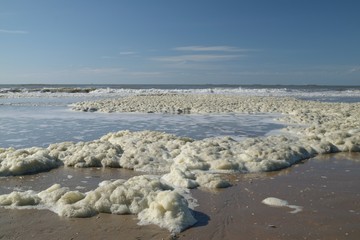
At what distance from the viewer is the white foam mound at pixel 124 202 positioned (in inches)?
211

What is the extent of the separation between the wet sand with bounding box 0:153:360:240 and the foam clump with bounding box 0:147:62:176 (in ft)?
4.32

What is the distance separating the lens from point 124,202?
5887 millimetres

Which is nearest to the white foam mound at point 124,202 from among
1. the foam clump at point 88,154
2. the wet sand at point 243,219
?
the wet sand at point 243,219

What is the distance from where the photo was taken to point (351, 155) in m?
10.2

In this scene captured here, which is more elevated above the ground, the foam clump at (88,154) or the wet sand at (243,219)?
the foam clump at (88,154)

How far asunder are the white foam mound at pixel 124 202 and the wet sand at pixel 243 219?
14 cm

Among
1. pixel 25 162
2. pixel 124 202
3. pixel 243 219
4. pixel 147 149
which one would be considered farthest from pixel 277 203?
pixel 25 162

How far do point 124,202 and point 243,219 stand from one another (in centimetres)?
182

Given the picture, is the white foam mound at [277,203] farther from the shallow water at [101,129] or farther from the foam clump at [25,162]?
the shallow water at [101,129]

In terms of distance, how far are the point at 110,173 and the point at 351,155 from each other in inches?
249

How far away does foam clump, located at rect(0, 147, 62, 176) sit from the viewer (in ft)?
26.8

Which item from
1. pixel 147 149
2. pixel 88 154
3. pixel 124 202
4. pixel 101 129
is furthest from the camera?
pixel 101 129

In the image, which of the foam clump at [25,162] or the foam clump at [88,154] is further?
the foam clump at [88,154]

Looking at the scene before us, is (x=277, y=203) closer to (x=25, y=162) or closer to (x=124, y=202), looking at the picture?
(x=124, y=202)
